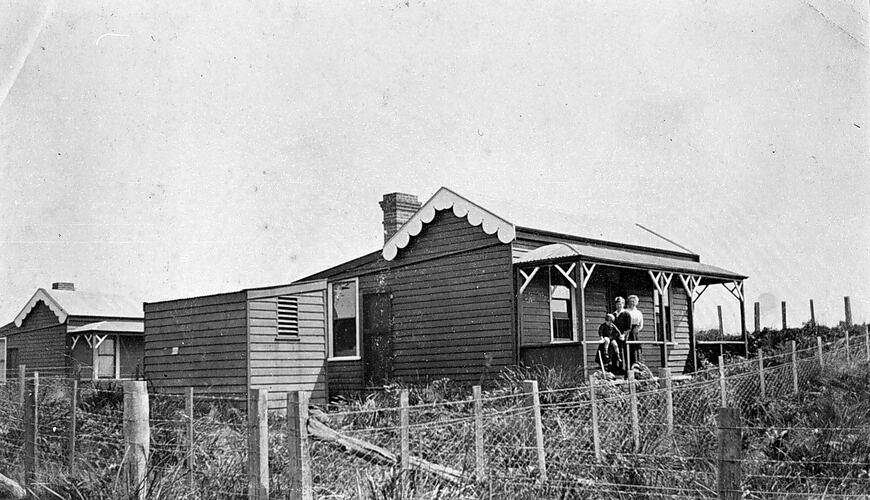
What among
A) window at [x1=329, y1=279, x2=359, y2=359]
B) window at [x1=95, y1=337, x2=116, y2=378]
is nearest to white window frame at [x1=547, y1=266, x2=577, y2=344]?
window at [x1=329, y1=279, x2=359, y2=359]

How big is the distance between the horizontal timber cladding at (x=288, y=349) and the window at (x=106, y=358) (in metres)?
16.2

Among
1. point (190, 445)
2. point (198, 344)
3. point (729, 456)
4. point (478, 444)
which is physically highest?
point (198, 344)

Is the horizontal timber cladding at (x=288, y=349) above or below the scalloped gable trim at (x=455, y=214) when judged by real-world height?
below

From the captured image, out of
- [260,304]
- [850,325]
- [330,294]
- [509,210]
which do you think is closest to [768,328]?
[850,325]

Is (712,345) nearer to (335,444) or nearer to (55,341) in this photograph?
(335,444)

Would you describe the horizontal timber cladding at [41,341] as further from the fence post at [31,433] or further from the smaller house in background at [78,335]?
the fence post at [31,433]

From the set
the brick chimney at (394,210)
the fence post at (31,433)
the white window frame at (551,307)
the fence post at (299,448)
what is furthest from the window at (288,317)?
the fence post at (299,448)

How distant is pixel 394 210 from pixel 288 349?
16.2 feet

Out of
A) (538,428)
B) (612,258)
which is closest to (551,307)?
(612,258)

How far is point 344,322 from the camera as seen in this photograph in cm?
2019

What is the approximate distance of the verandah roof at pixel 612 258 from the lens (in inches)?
646

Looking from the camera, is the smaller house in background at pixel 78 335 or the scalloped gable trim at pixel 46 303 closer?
the smaller house in background at pixel 78 335

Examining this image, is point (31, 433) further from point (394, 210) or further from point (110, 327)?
point (110, 327)

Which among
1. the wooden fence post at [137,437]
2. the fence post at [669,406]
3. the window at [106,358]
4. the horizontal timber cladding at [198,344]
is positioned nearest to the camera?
the wooden fence post at [137,437]
